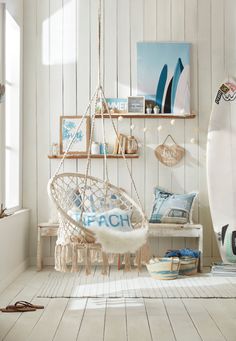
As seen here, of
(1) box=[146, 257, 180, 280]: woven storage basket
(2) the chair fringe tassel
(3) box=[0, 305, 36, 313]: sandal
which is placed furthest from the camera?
(1) box=[146, 257, 180, 280]: woven storage basket

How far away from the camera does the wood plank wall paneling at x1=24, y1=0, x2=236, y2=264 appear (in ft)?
19.6

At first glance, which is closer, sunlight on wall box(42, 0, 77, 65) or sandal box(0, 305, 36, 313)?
sandal box(0, 305, 36, 313)

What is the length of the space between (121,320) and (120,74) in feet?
9.81

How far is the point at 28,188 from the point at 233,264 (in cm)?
220

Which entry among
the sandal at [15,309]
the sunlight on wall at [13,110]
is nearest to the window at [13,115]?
the sunlight on wall at [13,110]

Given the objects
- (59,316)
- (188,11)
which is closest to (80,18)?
(188,11)

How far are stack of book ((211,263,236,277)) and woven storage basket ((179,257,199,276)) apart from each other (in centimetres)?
18

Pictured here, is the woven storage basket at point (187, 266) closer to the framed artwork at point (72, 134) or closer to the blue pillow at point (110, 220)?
the blue pillow at point (110, 220)

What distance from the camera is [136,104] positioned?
19.2 ft

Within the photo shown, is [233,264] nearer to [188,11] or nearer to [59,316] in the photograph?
[59,316]

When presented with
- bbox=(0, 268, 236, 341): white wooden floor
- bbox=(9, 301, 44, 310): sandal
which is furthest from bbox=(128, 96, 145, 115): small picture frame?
bbox=(9, 301, 44, 310): sandal

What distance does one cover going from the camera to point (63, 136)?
5.95 m

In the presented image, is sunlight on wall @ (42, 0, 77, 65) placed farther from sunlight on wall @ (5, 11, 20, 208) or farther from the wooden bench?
the wooden bench

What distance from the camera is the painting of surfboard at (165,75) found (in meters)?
5.89
